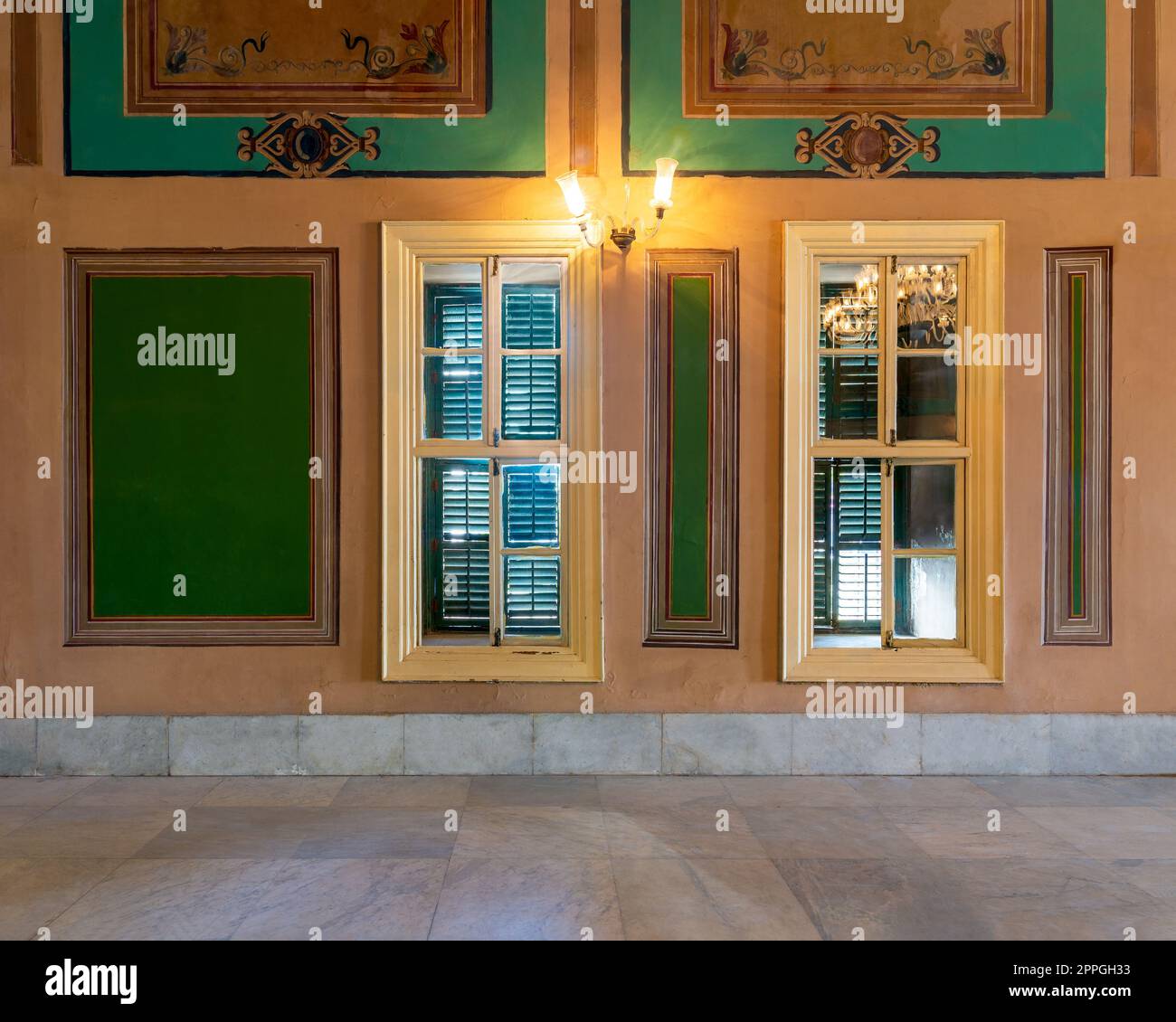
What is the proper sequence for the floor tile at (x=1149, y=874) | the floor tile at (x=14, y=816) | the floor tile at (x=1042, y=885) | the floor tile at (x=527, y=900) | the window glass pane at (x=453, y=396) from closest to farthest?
1. the floor tile at (x=527, y=900)
2. the floor tile at (x=1042, y=885)
3. the floor tile at (x=1149, y=874)
4. the floor tile at (x=14, y=816)
5. the window glass pane at (x=453, y=396)

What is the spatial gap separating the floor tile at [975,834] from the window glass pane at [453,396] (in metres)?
2.85

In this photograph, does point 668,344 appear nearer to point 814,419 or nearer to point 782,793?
point 814,419

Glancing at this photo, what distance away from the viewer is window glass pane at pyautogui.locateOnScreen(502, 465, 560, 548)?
4660mm

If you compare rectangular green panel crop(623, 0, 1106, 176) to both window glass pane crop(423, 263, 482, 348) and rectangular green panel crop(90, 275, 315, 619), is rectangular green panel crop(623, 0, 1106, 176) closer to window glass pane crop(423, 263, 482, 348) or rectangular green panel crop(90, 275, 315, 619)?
window glass pane crop(423, 263, 482, 348)

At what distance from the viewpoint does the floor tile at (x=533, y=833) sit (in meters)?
3.45

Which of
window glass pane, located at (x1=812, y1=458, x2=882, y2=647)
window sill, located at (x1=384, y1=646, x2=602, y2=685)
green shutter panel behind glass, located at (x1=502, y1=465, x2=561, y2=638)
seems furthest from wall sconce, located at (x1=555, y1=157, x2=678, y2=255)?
window sill, located at (x1=384, y1=646, x2=602, y2=685)

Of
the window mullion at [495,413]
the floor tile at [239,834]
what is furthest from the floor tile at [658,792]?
the floor tile at [239,834]

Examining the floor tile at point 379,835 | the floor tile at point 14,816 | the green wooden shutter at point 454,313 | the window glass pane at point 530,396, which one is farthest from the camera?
the green wooden shutter at point 454,313

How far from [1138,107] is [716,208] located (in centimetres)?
224

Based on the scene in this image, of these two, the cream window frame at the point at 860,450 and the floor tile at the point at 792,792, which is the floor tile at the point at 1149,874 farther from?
the cream window frame at the point at 860,450

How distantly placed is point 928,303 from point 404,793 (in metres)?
3.67

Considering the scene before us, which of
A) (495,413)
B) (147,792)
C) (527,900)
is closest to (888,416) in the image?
(495,413)

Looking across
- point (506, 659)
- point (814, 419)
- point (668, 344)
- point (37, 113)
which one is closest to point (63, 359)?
point (37, 113)

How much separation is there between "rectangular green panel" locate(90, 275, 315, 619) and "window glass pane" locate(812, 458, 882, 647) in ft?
9.50
